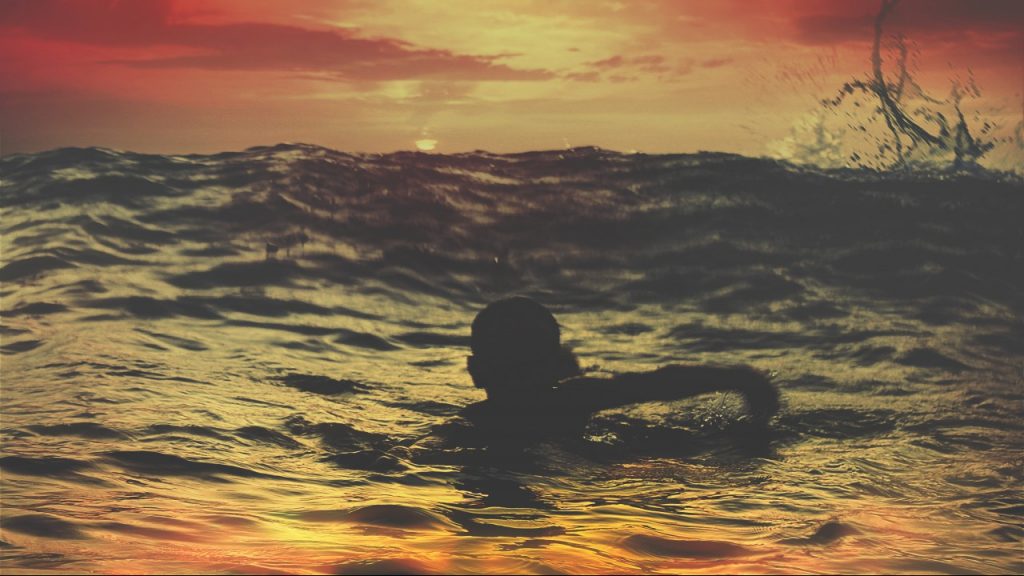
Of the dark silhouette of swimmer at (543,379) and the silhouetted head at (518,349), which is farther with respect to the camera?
the silhouetted head at (518,349)

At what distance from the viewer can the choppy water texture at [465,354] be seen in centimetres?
441

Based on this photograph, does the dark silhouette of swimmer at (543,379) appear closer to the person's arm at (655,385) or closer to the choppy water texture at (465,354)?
the person's arm at (655,385)

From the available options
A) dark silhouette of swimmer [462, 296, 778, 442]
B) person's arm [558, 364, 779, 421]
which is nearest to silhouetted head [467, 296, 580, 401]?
dark silhouette of swimmer [462, 296, 778, 442]

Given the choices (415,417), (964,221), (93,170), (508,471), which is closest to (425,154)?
(93,170)

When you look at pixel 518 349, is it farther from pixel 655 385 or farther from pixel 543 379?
pixel 655 385

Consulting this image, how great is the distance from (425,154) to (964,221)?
Answer: 1406 centimetres

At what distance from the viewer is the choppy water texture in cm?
441

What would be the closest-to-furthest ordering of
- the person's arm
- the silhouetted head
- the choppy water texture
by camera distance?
the choppy water texture < the person's arm < the silhouetted head

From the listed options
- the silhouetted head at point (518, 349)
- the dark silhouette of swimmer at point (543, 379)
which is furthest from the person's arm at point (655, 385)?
the silhouetted head at point (518, 349)

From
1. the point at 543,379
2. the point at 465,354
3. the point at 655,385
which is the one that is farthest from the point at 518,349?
the point at 465,354

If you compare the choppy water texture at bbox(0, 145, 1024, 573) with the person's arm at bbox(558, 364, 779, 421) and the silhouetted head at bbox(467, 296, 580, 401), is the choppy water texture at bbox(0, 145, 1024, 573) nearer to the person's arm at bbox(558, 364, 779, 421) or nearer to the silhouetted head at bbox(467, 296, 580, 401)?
the person's arm at bbox(558, 364, 779, 421)

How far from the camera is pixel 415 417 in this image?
882cm

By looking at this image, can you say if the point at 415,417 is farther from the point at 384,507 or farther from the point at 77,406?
the point at 384,507

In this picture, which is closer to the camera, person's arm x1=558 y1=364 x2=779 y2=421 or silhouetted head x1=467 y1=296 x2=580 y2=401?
person's arm x1=558 y1=364 x2=779 y2=421
